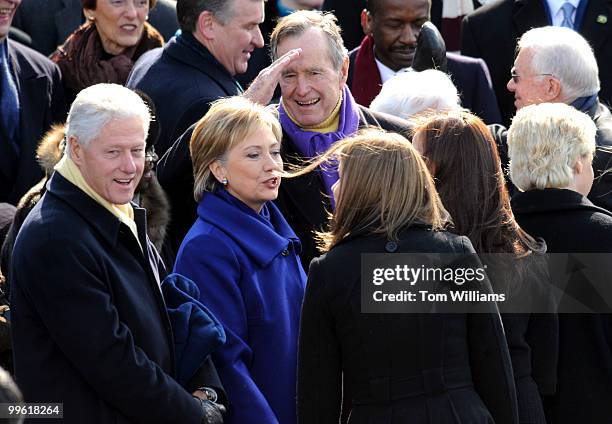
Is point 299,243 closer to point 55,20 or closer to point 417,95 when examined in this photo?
point 417,95

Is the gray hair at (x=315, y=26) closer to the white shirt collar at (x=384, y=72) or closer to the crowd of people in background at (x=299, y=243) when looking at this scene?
the crowd of people in background at (x=299, y=243)

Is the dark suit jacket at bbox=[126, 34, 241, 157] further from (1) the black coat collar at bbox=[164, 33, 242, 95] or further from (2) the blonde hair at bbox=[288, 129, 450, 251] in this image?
(2) the blonde hair at bbox=[288, 129, 450, 251]

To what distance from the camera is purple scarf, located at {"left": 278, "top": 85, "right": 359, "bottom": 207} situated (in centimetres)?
500

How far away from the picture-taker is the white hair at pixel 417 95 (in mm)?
5500

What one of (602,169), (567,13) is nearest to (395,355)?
(602,169)

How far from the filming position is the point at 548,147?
14.2 feet

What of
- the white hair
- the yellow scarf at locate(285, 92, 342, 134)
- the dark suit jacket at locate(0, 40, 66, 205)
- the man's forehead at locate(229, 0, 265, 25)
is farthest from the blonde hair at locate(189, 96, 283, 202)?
the dark suit jacket at locate(0, 40, 66, 205)

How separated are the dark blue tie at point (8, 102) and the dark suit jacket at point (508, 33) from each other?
9.74 ft

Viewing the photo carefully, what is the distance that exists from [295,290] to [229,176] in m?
0.53

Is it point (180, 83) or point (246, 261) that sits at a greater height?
point (180, 83)

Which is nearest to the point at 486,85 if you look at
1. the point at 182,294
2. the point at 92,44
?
the point at 92,44

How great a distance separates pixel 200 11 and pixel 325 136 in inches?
44.2

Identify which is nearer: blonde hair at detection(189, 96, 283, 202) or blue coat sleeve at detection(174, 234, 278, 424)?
blue coat sleeve at detection(174, 234, 278, 424)

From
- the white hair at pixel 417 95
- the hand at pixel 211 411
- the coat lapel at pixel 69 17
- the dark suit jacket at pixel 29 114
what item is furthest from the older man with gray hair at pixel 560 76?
the coat lapel at pixel 69 17
